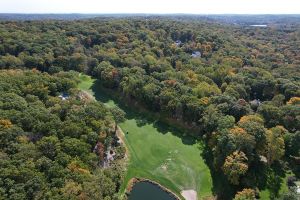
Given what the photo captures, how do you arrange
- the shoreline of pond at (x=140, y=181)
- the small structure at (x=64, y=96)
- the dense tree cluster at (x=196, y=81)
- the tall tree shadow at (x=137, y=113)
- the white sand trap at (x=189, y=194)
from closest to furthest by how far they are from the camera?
the shoreline of pond at (x=140, y=181)
the white sand trap at (x=189, y=194)
the dense tree cluster at (x=196, y=81)
the tall tree shadow at (x=137, y=113)
the small structure at (x=64, y=96)

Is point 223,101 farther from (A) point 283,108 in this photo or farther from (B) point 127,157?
(B) point 127,157

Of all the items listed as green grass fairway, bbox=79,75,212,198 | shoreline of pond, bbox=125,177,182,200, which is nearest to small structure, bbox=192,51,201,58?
green grass fairway, bbox=79,75,212,198

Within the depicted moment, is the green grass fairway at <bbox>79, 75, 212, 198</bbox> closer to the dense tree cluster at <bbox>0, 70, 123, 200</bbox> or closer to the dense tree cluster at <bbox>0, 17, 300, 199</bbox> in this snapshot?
the dense tree cluster at <bbox>0, 17, 300, 199</bbox>

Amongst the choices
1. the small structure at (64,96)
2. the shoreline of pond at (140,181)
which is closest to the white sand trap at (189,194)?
the shoreline of pond at (140,181)

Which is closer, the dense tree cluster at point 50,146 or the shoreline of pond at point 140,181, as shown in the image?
the dense tree cluster at point 50,146

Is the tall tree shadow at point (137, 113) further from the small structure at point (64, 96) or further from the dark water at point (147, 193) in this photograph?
the dark water at point (147, 193)

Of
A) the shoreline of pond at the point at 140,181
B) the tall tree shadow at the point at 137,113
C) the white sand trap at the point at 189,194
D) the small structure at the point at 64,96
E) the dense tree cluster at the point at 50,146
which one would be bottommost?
the tall tree shadow at the point at 137,113

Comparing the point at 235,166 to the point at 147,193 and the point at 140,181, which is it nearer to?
the point at 147,193

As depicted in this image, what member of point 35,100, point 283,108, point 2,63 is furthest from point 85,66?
point 283,108
